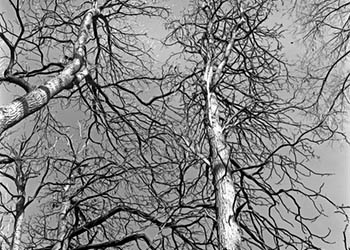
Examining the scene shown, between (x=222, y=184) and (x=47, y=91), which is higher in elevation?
(x=47, y=91)

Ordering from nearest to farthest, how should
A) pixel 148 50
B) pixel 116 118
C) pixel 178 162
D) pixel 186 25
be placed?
pixel 178 162 → pixel 186 25 → pixel 148 50 → pixel 116 118

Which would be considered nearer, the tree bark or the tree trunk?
the tree bark

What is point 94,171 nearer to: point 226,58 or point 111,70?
point 111,70

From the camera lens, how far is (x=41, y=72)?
826 centimetres

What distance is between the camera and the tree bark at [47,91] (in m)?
5.64

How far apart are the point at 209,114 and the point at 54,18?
3237mm

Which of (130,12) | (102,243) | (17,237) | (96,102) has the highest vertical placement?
(130,12)

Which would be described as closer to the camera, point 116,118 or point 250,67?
point 250,67

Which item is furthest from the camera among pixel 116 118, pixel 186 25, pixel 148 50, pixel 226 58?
pixel 116 118

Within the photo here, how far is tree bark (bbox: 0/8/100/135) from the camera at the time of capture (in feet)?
18.5

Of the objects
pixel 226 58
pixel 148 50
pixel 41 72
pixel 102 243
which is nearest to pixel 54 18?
pixel 41 72

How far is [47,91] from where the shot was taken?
251 inches

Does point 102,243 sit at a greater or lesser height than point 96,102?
lesser

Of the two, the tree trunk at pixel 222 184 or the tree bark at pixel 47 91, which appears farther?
the tree trunk at pixel 222 184
